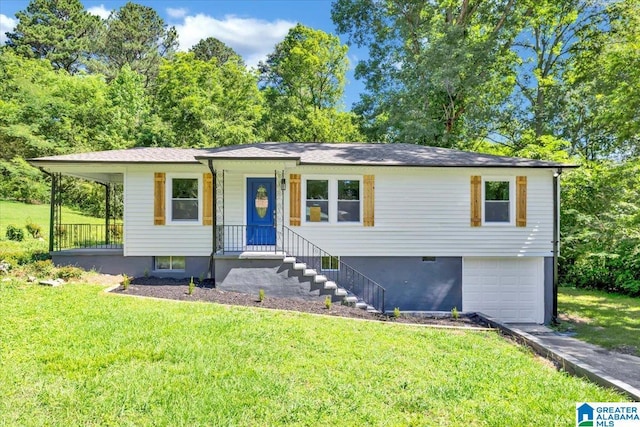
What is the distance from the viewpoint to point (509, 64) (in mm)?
21359

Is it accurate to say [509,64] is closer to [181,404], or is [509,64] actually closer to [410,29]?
[410,29]

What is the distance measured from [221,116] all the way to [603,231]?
2050 centimetres

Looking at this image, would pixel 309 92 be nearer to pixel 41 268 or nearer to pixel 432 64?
pixel 432 64

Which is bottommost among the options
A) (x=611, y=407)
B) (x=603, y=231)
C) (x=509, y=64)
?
(x=611, y=407)

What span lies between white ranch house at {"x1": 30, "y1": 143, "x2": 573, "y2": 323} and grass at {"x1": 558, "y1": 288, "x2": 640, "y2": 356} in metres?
1.06

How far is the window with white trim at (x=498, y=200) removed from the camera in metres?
11.5

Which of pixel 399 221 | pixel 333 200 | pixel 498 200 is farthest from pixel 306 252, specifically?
pixel 498 200

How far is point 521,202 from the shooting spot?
37.4 ft

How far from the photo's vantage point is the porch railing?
10969 millimetres

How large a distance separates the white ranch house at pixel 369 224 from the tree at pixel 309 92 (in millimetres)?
10805

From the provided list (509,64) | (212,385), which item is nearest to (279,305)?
(212,385)

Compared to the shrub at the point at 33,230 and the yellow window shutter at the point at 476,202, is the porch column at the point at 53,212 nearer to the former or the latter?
the shrub at the point at 33,230

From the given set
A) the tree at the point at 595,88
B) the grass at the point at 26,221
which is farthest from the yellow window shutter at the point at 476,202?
the grass at the point at 26,221

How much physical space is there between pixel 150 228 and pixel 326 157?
5.36 meters
